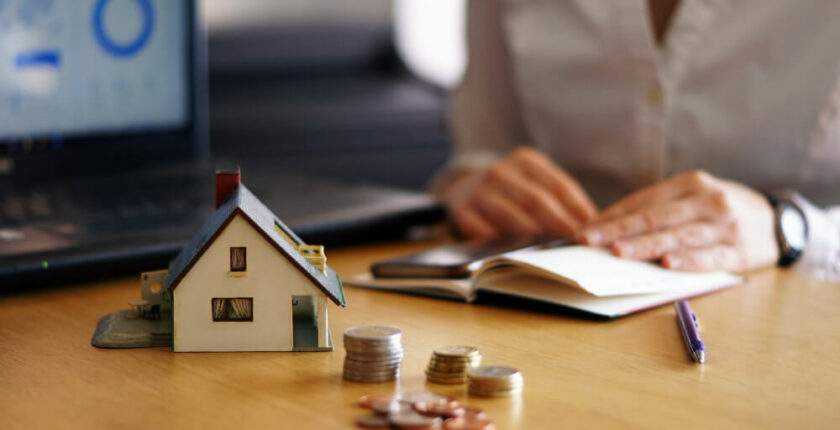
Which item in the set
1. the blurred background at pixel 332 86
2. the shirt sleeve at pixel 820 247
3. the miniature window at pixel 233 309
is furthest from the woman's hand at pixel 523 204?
the blurred background at pixel 332 86

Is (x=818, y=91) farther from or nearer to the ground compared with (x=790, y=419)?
farther from the ground

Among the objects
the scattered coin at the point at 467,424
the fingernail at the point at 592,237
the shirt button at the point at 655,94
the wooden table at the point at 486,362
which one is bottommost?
the wooden table at the point at 486,362

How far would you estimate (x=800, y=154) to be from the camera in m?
1.13

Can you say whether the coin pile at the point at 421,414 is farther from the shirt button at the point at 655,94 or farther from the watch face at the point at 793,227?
the shirt button at the point at 655,94

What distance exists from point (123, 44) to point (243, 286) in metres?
0.59

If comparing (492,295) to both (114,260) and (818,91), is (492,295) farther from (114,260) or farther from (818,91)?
(818,91)

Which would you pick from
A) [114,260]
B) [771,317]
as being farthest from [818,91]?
[114,260]

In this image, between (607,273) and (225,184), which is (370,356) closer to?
(225,184)

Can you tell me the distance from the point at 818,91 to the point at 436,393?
0.77 meters

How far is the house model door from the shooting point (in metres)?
0.60

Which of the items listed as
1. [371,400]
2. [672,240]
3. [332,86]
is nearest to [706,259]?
[672,240]

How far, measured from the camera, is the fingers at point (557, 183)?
1019 millimetres

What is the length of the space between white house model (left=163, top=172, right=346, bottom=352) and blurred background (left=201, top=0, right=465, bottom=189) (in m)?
1.14

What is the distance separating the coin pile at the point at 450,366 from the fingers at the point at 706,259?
1.15 ft
